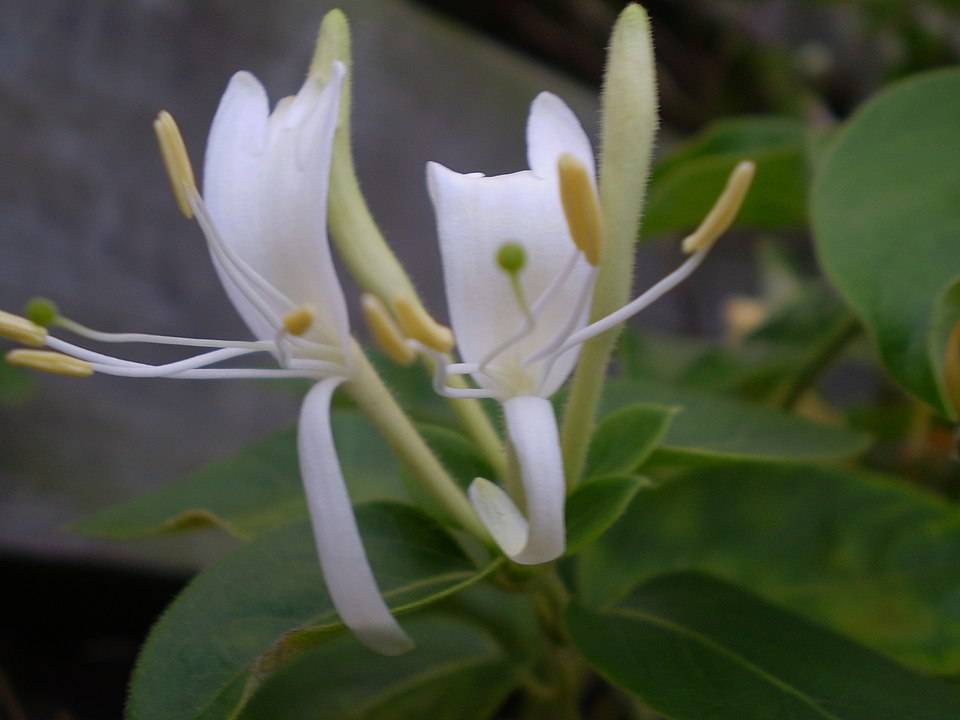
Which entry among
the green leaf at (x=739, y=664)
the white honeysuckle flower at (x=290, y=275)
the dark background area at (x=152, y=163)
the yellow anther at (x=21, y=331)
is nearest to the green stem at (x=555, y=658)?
the green leaf at (x=739, y=664)

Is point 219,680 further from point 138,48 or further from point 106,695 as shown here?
point 138,48

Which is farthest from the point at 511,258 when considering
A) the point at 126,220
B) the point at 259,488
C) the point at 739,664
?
the point at 126,220

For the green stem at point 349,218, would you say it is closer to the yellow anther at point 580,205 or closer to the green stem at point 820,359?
the yellow anther at point 580,205

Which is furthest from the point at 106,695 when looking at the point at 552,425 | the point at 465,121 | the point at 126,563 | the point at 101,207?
the point at 465,121

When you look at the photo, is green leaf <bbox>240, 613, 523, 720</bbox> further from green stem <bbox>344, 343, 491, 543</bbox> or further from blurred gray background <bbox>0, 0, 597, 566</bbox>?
blurred gray background <bbox>0, 0, 597, 566</bbox>

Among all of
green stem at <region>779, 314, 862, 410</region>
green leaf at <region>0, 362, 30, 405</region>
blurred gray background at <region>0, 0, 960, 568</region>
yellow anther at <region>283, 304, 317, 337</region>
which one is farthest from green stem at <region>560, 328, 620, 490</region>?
blurred gray background at <region>0, 0, 960, 568</region>

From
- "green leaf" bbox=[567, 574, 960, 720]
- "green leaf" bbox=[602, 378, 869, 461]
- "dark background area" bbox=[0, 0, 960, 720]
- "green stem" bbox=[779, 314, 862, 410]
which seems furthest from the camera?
"dark background area" bbox=[0, 0, 960, 720]

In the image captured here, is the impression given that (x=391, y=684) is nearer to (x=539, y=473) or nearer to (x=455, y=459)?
(x=455, y=459)
